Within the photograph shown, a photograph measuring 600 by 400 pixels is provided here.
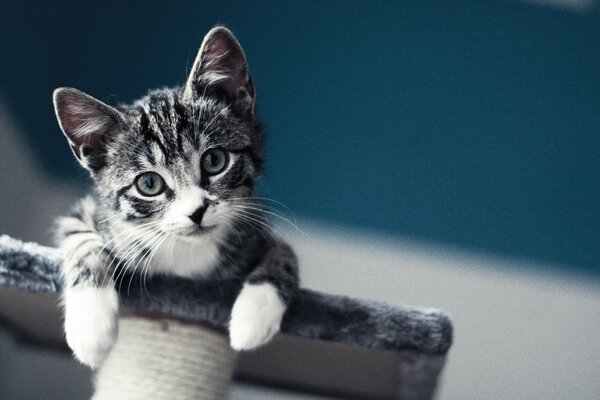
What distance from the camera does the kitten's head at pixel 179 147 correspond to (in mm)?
997

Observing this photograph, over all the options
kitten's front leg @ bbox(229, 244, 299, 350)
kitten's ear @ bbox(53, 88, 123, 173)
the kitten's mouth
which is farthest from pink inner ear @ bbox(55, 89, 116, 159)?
kitten's front leg @ bbox(229, 244, 299, 350)

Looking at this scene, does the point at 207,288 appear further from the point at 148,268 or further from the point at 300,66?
the point at 300,66

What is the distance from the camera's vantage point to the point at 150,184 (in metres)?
1.02

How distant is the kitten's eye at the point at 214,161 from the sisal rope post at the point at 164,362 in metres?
0.28

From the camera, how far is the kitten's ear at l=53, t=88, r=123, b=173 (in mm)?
1000

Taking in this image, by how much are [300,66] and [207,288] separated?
1.15 m

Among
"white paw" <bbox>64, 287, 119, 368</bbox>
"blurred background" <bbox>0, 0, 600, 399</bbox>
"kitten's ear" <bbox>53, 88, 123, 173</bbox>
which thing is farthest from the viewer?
"blurred background" <bbox>0, 0, 600, 399</bbox>

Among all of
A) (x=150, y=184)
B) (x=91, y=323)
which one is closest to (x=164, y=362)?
(x=91, y=323)

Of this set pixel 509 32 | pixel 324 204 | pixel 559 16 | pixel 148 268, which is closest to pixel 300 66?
pixel 324 204

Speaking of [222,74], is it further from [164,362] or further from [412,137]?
[412,137]

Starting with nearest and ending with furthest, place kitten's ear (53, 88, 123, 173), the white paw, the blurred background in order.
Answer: the white paw, kitten's ear (53, 88, 123, 173), the blurred background

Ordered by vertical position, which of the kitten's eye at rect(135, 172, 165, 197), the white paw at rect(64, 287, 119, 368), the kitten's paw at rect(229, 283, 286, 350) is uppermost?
the kitten's eye at rect(135, 172, 165, 197)

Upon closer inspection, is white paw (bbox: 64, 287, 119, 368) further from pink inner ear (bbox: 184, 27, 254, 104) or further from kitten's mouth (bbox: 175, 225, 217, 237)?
pink inner ear (bbox: 184, 27, 254, 104)

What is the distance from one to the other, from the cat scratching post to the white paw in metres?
0.07
